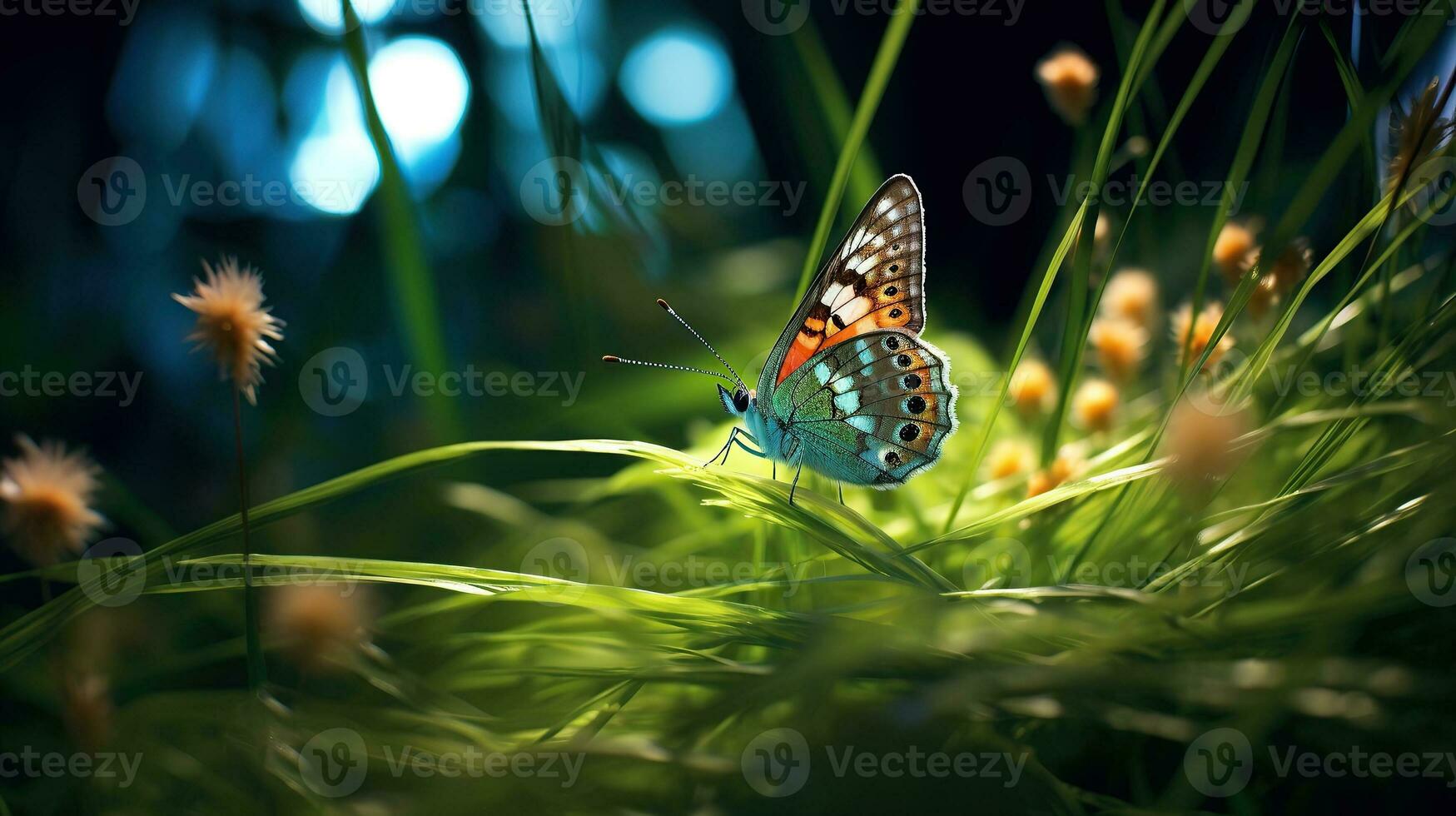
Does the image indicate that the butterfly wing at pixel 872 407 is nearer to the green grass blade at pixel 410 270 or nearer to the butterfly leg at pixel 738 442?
the butterfly leg at pixel 738 442

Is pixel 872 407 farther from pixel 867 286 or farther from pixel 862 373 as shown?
pixel 867 286

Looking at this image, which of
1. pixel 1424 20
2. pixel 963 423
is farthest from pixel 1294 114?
pixel 1424 20

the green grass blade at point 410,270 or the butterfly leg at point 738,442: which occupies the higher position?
the green grass blade at point 410,270

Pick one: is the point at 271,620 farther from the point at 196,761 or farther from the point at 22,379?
the point at 22,379

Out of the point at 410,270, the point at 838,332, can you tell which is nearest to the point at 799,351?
the point at 838,332

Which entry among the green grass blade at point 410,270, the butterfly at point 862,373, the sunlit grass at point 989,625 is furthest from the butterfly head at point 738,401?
the green grass blade at point 410,270
